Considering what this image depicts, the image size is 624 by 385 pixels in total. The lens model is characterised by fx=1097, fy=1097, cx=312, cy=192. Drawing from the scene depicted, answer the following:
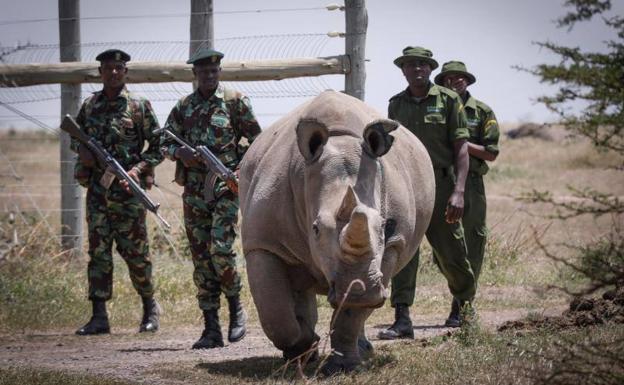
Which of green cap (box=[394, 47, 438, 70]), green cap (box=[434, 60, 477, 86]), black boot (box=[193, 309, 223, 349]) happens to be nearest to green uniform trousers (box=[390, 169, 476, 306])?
green cap (box=[394, 47, 438, 70])

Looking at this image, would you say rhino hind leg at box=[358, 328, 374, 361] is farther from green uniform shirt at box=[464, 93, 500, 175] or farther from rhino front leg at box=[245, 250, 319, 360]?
green uniform shirt at box=[464, 93, 500, 175]

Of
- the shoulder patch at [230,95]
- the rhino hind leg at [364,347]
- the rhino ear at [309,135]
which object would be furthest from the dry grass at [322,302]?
the shoulder patch at [230,95]

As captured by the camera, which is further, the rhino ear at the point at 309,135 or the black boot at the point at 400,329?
the black boot at the point at 400,329

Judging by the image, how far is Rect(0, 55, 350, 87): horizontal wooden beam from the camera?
38.6ft

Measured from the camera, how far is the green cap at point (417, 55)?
950 centimetres

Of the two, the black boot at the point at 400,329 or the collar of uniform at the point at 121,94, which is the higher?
the collar of uniform at the point at 121,94

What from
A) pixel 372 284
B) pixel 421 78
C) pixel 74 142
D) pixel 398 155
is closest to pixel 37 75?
pixel 74 142

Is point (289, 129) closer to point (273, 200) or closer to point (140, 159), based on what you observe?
point (273, 200)

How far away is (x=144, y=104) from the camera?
399 inches

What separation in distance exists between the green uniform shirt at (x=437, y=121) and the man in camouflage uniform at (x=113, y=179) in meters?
2.33

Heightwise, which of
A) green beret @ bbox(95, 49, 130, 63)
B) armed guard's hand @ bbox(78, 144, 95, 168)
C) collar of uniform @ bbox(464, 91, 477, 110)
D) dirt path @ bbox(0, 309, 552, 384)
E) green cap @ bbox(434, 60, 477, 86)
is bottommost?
dirt path @ bbox(0, 309, 552, 384)

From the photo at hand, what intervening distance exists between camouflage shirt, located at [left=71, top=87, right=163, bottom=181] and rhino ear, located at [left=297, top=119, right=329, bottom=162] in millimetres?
3075

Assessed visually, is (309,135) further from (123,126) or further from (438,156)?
(123,126)

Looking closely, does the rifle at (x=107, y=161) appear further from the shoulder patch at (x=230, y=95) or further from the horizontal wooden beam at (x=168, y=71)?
the horizontal wooden beam at (x=168, y=71)
